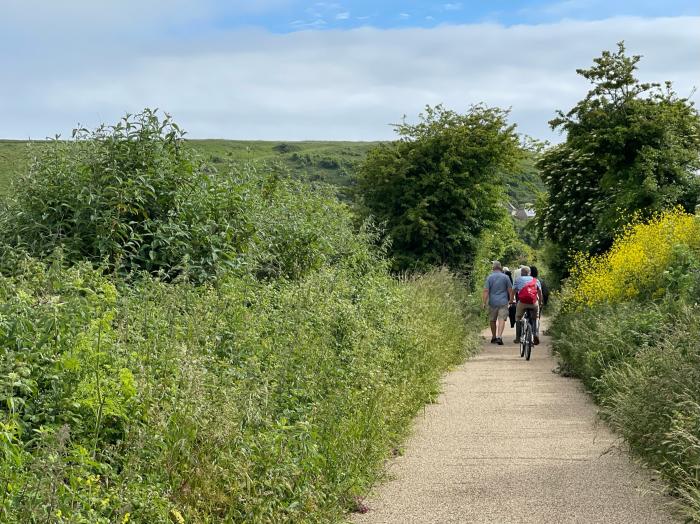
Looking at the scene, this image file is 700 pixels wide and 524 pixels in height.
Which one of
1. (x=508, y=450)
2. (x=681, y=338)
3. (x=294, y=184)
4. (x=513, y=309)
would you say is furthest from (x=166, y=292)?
(x=513, y=309)

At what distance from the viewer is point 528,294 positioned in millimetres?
18344

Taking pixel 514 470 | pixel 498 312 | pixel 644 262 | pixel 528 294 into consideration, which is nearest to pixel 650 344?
pixel 514 470

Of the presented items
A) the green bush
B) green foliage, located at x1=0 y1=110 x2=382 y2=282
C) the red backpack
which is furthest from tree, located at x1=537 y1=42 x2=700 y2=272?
green foliage, located at x1=0 y1=110 x2=382 y2=282

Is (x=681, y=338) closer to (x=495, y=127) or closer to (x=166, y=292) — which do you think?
(x=166, y=292)

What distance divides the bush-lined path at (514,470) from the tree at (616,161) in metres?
12.8

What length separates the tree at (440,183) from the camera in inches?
1037

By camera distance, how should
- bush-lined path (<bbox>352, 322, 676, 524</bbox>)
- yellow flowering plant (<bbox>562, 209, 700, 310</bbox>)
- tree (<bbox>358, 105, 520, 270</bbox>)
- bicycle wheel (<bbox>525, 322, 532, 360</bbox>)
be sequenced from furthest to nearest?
tree (<bbox>358, 105, 520, 270</bbox>) < bicycle wheel (<bbox>525, 322, 532, 360</bbox>) < yellow flowering plant (<bbox>562, 209, 700, 310</bbox>) < bush-lined path (<bbox>352, 322, 676, 524</bbox>)

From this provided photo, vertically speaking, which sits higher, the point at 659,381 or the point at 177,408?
the point at 177,408

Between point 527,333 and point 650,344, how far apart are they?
21.7ft

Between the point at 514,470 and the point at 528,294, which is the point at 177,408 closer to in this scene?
the point at 514,470

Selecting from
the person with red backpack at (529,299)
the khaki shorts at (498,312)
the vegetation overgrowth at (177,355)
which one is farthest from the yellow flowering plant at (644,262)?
the vegetation overgrowth at (177,355)

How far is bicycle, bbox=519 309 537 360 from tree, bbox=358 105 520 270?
769 centimetres

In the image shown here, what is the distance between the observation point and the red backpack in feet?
60.1

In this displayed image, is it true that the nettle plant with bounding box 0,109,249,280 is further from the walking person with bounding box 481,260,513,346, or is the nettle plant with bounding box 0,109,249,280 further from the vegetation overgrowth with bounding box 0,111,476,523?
the walking person with bounding box 481,260,513,346
